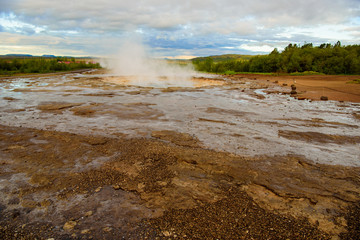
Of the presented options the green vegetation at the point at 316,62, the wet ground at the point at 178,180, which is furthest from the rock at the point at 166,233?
the green vegetation at the point at 316,62

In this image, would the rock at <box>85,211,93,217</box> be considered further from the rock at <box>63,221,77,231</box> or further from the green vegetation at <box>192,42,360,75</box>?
the green vegetation at <box>192,42,360,75</box>

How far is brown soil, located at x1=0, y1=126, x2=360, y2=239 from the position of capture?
8.80 ft

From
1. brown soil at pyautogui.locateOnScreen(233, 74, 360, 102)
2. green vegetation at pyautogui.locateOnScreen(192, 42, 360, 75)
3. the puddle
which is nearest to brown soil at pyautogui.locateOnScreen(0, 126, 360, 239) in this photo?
the puddle

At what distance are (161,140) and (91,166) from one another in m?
1.95

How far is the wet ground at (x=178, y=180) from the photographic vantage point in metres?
2.73

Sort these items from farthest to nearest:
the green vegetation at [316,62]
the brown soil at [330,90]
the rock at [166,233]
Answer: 1. the green vegetation at [316,62]
2. the brown soil at [330,90]
3. the rock at [166,233]

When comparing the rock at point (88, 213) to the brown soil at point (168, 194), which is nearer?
the brown soil at point (168, 194)

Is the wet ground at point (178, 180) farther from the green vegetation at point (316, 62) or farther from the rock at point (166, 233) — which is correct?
the green vegetation at point (316, 62)

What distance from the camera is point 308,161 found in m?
4.62

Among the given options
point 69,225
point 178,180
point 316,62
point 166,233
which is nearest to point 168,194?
point 178,180

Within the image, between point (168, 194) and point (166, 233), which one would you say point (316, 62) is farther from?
point (166, 233)

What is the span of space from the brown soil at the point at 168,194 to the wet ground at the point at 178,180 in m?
0.02

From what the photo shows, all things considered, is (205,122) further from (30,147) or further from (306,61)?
(306,61)

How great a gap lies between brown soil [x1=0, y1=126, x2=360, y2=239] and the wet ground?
0.02 m
